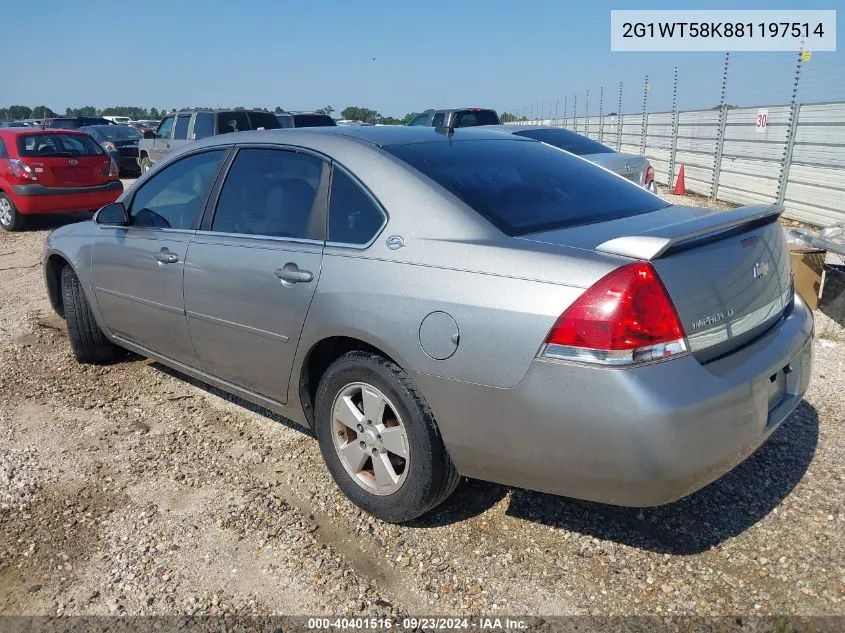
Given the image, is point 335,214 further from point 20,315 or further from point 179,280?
point 20,315

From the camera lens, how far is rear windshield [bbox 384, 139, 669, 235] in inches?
105

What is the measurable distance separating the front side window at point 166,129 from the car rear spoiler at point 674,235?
15728mm

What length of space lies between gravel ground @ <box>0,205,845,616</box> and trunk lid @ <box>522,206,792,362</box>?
88 centimetres

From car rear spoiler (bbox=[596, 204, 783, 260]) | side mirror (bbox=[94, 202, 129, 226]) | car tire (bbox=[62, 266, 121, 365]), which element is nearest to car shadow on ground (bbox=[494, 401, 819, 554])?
Answer: car rear spoiler (bbox=[596, 204, 783, 260])

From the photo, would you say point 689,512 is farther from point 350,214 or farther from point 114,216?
point 114,216

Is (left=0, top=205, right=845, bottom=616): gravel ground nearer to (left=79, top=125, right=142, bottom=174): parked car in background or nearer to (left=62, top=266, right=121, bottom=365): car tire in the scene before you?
(left=62, top=266, right=121, bottom=365): car tire

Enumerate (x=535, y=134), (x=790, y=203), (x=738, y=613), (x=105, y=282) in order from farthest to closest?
1. (x=790, y=203)
2. (x=535, y=134)
3. (x=105, y=282)
4. (x=738, y=613)

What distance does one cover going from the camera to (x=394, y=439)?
271 centimetres

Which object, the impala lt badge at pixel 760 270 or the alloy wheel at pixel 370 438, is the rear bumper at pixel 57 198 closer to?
the alloy wheel at pixel 370 438

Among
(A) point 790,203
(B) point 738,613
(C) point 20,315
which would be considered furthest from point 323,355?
(A) point 790,203

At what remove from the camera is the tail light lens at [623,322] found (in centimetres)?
211

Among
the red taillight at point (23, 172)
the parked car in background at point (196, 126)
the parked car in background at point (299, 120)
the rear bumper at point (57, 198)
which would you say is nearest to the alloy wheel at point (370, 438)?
the rear bumper at point (57, 198)

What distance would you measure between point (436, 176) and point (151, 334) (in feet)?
7.11

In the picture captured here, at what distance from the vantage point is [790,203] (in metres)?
10.9
